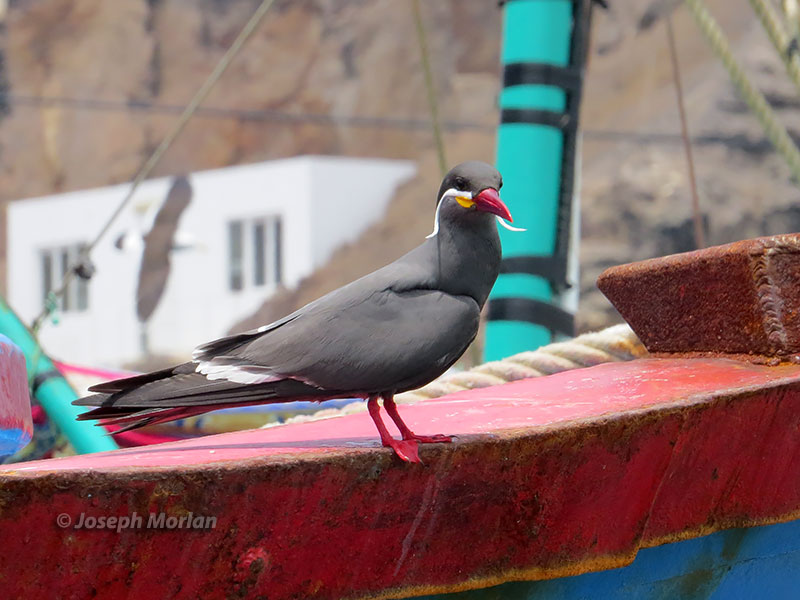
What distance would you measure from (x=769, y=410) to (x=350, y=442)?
2.17ft

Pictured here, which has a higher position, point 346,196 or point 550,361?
point 550,361

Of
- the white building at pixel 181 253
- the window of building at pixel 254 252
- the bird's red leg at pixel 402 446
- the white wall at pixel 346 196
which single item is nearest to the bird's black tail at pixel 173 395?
the bird's red leg at pixel 402 446

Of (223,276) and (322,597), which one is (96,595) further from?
(223,276)

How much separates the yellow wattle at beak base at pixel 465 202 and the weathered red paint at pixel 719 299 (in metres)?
0.64

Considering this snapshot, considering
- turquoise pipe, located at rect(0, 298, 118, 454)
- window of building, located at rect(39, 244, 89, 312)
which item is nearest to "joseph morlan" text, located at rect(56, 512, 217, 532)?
turquoise pipe, located at rect(0, 298, 118, 454)

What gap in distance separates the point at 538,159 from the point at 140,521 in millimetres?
2525

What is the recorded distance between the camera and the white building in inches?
798

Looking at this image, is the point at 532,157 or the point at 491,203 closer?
the point at 491,203

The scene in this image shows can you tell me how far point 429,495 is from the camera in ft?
4.47

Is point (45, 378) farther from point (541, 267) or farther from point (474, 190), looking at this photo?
point (474, 190)

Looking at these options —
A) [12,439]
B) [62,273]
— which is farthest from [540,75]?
[62,273]

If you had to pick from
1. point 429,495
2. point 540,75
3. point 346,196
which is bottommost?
point 346,196

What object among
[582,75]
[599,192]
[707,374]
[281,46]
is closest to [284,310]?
[599,192]

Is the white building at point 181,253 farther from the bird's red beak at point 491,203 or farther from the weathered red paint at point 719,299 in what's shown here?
the bird's red beak at point 491,203
